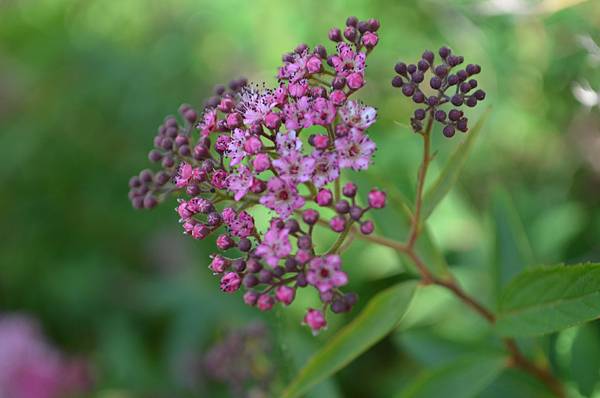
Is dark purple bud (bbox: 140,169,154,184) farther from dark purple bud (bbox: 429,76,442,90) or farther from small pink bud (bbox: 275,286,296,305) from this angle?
dark purple bud (bbox: 429,76,442,90)

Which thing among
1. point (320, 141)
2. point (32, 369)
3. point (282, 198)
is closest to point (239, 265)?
point (282, 198)

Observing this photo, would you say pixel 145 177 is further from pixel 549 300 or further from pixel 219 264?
pixel 549 300

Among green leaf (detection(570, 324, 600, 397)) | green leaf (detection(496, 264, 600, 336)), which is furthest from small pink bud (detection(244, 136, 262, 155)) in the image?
green leaf (detection(570, 324, 600, 397))

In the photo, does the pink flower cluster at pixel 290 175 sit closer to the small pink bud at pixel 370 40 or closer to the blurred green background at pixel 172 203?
the small pink bud at pixel 370 40

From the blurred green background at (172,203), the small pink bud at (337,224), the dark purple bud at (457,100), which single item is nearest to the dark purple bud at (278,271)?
the small pink bud at (337,224)

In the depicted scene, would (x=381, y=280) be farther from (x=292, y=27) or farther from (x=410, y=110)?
(x=292, y=27)

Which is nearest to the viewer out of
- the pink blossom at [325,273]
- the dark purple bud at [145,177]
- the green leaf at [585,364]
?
the pink blossom at [325,273]
